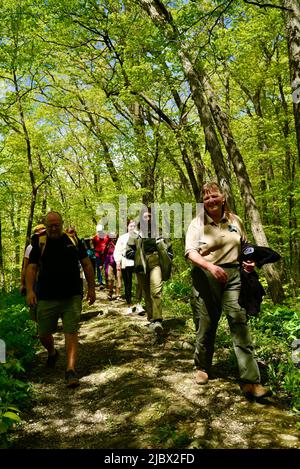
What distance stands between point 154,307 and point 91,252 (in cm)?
552

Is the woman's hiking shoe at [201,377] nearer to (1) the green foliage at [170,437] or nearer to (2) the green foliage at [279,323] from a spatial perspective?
Result: (1) the green foliage at [170,437]

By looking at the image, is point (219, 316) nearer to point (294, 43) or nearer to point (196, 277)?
point (196, 277)

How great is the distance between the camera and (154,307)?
6.44 meters

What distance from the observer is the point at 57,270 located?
15.9 feet

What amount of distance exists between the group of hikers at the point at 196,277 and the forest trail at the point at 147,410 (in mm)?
227

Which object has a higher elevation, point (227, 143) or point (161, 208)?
point (227, 143)

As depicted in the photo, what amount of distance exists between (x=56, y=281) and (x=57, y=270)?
142mm

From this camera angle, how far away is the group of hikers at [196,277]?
3.87 meters

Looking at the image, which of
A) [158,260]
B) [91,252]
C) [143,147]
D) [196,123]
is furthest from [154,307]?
[143,147]

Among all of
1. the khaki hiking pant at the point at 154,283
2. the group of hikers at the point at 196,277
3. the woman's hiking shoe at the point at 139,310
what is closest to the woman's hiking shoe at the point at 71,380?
the group of hikers at the point at 196,277

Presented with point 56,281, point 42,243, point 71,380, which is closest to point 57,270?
point 56,281

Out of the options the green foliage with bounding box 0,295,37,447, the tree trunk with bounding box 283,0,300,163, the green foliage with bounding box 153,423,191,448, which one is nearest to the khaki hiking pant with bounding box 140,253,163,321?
the green foliage with bounding box 0,295,37,447

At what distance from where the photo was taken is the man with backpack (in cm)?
482
